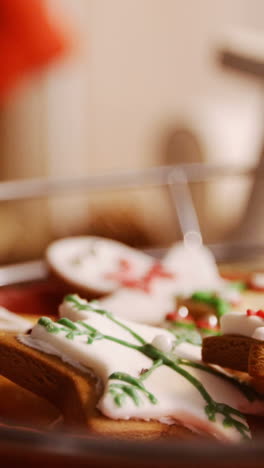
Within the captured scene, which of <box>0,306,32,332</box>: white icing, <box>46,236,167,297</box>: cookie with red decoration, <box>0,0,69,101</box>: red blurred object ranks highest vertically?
<box>0,0,69,101</box>: red blurred object

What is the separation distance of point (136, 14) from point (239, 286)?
1650 millimetres

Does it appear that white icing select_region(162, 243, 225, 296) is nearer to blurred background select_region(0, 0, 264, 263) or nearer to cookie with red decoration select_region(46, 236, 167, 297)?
cookie with red decoration select_region(46, 236, 167, 297)

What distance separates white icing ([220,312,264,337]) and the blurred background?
1155mm

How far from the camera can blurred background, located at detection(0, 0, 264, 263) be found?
1.71 meters

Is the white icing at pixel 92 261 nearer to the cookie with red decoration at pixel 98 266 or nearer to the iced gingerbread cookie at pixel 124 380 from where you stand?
the cookie with red decoration at pixel 98 266

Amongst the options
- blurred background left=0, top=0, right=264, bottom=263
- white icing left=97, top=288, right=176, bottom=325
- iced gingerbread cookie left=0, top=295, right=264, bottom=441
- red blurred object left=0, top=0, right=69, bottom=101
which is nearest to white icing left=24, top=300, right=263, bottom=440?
iced gingerbread cookie left=0, top=295, right=264, bottom=441

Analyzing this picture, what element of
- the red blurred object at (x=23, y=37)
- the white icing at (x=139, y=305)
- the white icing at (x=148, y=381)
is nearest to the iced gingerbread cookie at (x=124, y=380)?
the white icing at (x=148, y=381)

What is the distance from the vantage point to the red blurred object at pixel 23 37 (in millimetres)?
1603

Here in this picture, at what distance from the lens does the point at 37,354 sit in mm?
387

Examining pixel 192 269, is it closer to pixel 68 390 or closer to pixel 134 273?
pixel 134 273

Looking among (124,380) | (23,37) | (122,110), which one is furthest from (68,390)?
(122,110)

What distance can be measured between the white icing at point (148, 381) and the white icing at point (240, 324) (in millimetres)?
26

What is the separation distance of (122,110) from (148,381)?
1.82 meters

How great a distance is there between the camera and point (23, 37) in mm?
1623
